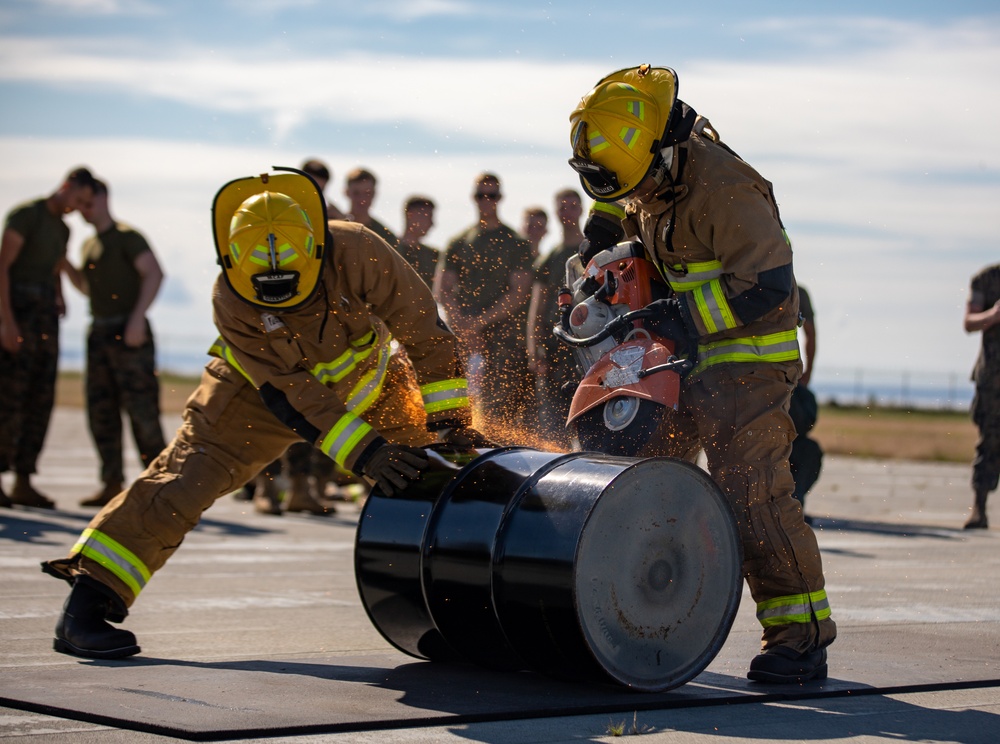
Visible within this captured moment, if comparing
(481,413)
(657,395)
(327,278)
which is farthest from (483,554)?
(481,413)

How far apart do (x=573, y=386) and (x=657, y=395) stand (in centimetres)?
79

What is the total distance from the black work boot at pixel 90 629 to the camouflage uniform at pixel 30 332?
5.39 metres

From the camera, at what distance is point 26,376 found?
10578 mm

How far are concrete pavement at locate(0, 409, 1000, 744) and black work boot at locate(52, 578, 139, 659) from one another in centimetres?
7

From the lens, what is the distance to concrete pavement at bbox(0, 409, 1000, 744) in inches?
166

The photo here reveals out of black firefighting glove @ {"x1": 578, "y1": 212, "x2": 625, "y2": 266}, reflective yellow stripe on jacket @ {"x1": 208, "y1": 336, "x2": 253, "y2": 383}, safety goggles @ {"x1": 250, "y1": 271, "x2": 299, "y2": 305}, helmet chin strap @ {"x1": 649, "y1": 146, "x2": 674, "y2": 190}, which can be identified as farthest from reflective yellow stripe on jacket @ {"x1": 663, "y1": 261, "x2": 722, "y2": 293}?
reflective yellow stripe on jacket @ {"x1": 208, "y1": 336, "x2": 253, "y2": 383}

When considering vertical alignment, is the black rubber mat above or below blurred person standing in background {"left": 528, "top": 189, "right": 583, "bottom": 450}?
below

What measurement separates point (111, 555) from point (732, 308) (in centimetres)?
234

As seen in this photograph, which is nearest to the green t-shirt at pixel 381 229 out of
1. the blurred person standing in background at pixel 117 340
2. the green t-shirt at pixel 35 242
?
the blurred person standing in background at pixel 117 340

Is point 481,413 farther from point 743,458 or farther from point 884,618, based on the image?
point 743,458

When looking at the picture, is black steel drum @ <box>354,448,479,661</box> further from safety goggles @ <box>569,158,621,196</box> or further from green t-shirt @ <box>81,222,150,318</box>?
green t-shirt @ <box>81,222,150,318</box>

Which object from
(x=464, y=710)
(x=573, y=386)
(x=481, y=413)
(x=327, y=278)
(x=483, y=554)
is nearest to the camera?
(x=464, y=710)

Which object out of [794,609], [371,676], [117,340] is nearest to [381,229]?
[117,340]

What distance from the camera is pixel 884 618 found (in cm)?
658
